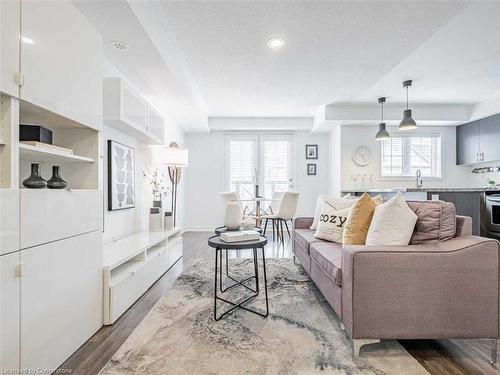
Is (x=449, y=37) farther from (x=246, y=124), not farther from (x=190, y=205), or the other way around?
(x=190, y=205)

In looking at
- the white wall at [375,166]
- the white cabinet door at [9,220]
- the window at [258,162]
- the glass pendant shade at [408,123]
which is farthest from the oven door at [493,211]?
the white cabinet door at [9,220]

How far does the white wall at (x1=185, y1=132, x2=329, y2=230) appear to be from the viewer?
21.6 feet

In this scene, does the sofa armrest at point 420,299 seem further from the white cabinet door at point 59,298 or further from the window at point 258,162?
the window at point 258,162

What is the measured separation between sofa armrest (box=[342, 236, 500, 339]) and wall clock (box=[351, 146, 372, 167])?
14.6 feet

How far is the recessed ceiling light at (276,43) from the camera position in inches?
111

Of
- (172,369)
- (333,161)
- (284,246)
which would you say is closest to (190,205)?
(284,246)

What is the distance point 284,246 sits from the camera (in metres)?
4.69

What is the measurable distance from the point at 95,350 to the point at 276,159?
5.43 meters

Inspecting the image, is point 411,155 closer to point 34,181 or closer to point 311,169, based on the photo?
point 311,169

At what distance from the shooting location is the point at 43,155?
162cm

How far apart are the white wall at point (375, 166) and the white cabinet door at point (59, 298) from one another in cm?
500

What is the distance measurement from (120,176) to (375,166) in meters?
5.02

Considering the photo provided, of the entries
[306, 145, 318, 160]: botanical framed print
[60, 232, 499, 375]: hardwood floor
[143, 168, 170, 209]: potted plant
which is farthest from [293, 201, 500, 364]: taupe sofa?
[306, 145, 318, 160]: botanical framed print

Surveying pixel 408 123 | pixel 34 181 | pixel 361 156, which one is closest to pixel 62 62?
pixel 34 181
